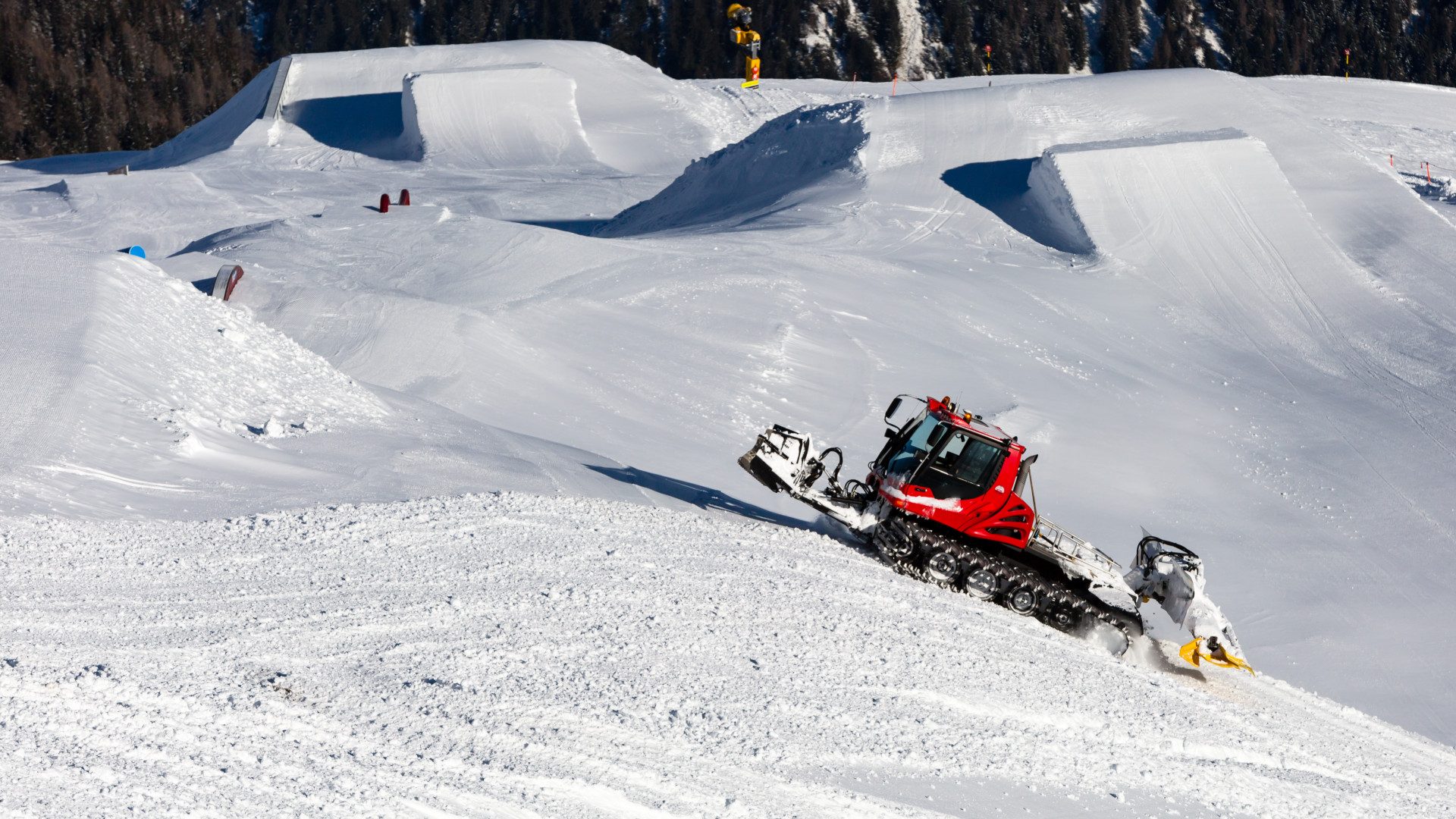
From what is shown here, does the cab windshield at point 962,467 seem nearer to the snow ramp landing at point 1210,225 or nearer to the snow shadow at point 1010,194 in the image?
the snow ramp landing at point 1210,225

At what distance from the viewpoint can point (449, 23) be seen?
2840 inches

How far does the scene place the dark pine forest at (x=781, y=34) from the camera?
5634cm

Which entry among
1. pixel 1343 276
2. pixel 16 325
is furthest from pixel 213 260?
pixel 1343 276

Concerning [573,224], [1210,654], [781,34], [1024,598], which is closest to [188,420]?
[1024,598]

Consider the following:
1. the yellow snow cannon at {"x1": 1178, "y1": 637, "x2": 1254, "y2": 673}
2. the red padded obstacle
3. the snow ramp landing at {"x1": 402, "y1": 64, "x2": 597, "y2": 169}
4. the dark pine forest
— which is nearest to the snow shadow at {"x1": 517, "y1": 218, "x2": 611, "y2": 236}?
the snow ramp landing at {"x1": 402, "y1": 64, "x2": 597, "y2": 169}

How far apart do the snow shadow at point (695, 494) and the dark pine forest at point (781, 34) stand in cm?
5145

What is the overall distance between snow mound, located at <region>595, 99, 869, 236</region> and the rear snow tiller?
11.6 m

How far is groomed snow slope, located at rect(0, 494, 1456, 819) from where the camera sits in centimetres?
452

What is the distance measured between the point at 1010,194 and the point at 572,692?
54.1ft

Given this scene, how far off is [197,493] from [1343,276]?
53.9 feet

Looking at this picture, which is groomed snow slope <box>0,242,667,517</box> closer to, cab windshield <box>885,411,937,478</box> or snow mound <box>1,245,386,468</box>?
snow mound <box>1,245,386,468</box>

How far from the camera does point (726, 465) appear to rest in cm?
1205

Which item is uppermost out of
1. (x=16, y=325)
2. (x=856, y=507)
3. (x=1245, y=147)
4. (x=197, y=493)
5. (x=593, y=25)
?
(x=593, y=25)

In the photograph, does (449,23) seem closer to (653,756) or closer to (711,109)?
(711,109)
